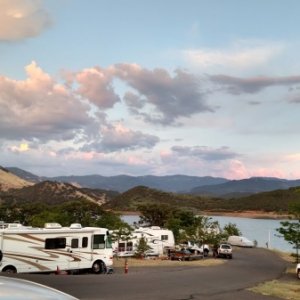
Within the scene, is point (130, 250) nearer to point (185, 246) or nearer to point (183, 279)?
point (185, 246)

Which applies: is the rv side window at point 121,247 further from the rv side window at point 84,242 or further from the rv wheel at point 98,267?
the rv side window at point 84,242

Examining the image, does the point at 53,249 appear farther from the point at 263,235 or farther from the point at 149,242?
the point at 263,235

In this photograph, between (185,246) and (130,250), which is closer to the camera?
(130,250)

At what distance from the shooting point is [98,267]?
27781mm

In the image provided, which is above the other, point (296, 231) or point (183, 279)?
point (296, 231)

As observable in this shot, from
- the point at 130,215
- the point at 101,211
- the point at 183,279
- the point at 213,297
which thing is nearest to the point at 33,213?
the point at 101,211

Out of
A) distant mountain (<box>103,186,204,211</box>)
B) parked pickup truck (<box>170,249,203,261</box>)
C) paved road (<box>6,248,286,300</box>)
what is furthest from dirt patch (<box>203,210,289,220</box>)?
paved road (<box>6,248,286,300</box>)

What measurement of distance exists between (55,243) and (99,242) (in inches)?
115

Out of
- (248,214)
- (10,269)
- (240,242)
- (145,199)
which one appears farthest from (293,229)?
(248,214)

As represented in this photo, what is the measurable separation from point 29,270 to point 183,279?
27.2ft

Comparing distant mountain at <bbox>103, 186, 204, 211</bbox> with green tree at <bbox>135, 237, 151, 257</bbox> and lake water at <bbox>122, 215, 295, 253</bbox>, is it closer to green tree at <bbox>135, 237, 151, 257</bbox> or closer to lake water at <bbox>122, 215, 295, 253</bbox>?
lake water at <bbox>122, 215, 295, 253</bbox>

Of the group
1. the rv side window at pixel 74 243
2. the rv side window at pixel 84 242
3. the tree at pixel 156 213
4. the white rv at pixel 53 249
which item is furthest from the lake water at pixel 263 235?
the rv side window at pixel 74 243

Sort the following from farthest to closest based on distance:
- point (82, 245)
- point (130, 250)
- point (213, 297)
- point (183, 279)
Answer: point (130, 250) < point (82, 245) < point (183, 279) < point (213, 297)

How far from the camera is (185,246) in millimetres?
50656
